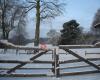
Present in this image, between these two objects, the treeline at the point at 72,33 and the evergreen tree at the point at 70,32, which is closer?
Result: the evergreen tree at the point at 70,32

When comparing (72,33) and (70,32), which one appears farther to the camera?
(72,33)

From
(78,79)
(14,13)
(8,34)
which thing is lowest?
(78,79)

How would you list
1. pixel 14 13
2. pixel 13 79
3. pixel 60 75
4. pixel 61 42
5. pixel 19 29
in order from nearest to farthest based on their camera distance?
pixel 13 79
pixel 60 75
pixel 61 42
pixel 14 13
pixel 19 29

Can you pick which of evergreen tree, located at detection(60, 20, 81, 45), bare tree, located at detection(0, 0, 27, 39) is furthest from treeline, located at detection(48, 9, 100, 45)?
bare tree, located at detection(0, 0, 27, 39)

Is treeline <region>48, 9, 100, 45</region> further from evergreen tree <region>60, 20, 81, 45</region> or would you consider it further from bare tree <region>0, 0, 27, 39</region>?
bare tree <region>0, 0, 27, 39</region>

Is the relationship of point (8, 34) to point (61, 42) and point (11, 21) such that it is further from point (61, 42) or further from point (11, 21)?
point (61, 42)

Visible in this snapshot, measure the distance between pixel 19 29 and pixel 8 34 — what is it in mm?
2524

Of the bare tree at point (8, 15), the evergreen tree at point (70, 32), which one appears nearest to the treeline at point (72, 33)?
the evergreen tree at point (70, 32)

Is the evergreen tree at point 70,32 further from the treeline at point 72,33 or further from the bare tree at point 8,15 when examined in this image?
the bare tree at point 8,15

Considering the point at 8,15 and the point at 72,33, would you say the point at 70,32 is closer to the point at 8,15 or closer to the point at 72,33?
the point at 72,33

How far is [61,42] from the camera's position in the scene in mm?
38875

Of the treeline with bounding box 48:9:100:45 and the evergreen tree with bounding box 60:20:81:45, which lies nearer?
the evergreen tree with bounding box 60:20:81:45

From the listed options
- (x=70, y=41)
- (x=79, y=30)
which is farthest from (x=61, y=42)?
(x=79, y=30)

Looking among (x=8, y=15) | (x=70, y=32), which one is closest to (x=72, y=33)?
(x=70, y=32)
